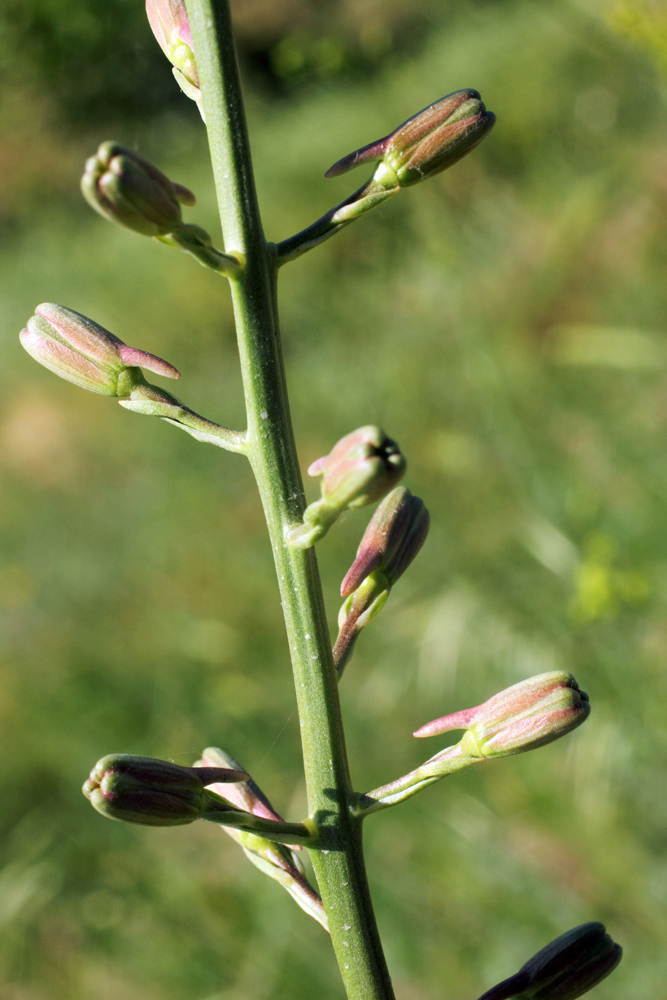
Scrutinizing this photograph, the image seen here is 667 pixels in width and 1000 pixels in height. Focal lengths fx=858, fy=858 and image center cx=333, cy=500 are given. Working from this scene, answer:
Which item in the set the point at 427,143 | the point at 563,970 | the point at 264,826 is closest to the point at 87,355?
the point at 427,143

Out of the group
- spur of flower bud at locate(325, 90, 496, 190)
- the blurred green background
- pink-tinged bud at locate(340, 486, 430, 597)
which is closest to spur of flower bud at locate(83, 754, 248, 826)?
pink-tinged bud at locate(340, 486, 430, 597)

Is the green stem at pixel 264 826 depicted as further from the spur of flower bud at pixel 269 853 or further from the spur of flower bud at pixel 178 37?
the spur of flower bud at pixel 178 37

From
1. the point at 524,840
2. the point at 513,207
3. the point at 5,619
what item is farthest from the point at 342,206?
the point at 513,207

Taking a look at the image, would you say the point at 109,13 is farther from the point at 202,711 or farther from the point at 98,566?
the point at 202,711

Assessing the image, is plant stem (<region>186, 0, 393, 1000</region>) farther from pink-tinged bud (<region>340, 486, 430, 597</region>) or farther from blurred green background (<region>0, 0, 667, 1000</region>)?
blurred green background (<region>0, 0, 667, 1000</region>)

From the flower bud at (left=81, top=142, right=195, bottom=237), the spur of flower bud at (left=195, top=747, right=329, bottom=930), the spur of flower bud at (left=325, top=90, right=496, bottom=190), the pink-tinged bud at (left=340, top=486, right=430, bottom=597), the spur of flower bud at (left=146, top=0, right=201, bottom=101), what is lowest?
the spur of flower bud at (left=195, top=747, right=329, bottom=930)

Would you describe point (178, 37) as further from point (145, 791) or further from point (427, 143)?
point (145, 791)

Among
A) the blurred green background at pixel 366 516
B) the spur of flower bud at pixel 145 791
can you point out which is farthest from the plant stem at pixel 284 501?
the blurred green background at pixel 366 516
